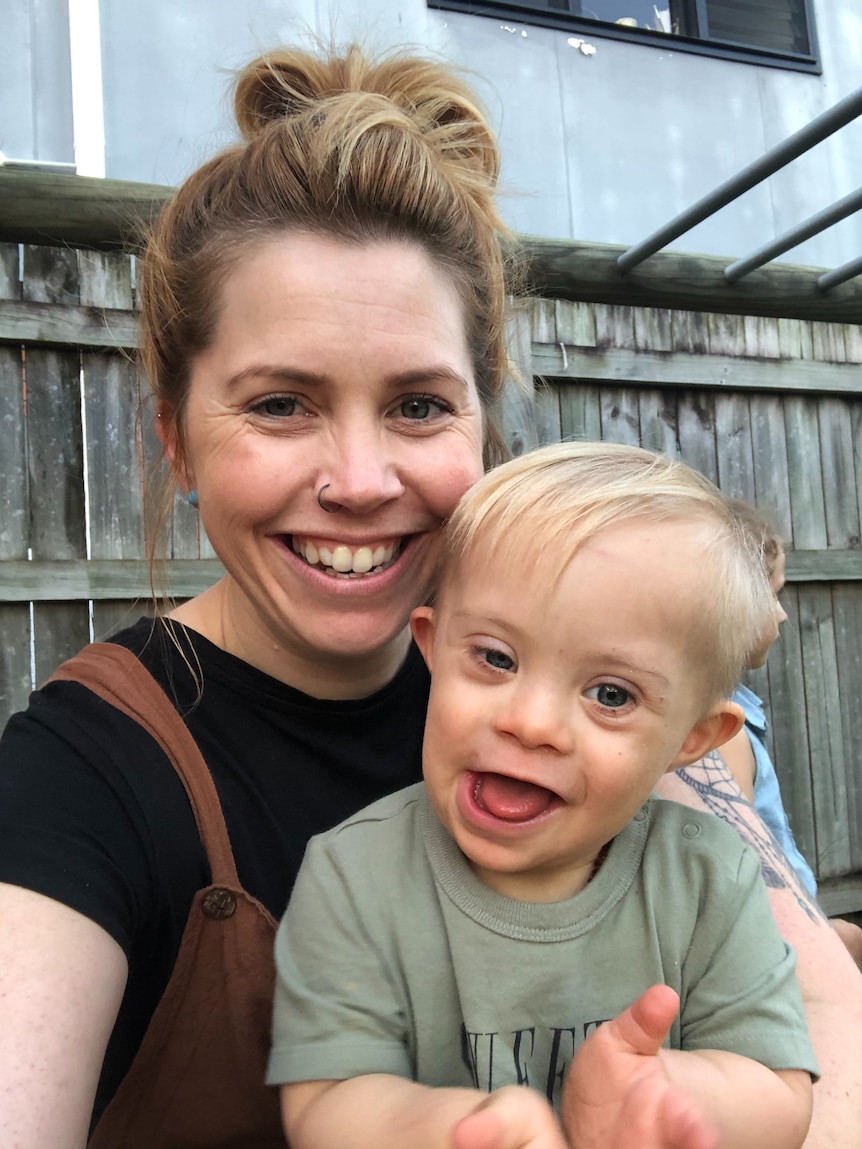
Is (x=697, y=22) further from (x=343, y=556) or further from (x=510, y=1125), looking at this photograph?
(x=510, y=1125)

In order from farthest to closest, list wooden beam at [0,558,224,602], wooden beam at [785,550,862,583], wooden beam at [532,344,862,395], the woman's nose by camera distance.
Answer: wooden beam at [785,550,862,583], wooden beam at [532,344,862,395], wooden beam at [0,558,224,602], the woman's nose

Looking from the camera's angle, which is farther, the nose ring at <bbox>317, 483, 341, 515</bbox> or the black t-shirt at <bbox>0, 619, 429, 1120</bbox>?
the nose ring at <bbox>317, 483, 341, 515</bbox>

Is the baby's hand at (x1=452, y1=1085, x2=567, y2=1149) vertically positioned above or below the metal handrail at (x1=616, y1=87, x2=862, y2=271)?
below

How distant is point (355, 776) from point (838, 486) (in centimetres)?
391

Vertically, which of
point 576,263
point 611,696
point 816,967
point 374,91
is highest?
point 576,263

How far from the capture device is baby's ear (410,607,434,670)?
1.33 metres

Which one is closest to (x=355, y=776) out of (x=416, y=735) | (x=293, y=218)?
(x=416, y=735)

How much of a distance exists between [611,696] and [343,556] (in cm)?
48

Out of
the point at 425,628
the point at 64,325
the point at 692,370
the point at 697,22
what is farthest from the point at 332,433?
the point at 697,22

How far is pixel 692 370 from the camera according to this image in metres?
4.48

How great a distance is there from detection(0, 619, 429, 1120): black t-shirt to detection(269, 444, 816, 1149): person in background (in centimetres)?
18

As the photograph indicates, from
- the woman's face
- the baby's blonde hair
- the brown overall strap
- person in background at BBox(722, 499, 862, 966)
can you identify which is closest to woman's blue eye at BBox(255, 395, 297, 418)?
the woman's face

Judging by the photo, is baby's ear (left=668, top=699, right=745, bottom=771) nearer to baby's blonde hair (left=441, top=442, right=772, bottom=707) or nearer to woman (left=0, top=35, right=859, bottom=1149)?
baby's blonde hair (left=441, top=442, right=772, bottom=707)

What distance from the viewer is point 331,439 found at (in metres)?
1.44
